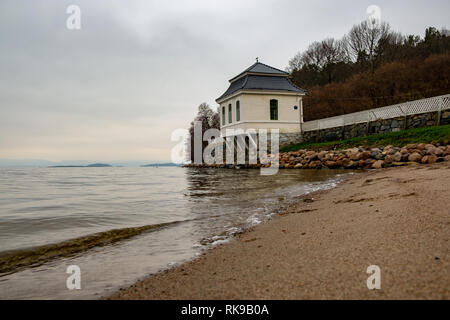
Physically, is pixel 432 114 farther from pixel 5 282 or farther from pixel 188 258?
pixel 5 282

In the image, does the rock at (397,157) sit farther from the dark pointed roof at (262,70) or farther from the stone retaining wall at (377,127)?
the dark pointed roof at (262,70)

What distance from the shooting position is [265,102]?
24.1 metres

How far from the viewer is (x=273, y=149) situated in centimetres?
2389

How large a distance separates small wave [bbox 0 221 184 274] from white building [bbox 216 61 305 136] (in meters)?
20.2

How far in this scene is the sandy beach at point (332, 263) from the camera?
60.2 inches

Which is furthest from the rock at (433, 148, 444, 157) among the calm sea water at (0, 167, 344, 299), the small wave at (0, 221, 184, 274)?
the small wave at (0, 221, 184, 274)

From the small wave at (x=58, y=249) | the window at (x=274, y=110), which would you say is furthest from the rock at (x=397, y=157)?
the window at (x=274, y=110)

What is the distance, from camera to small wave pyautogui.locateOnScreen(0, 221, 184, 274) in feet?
10.1

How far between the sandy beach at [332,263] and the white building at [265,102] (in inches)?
829

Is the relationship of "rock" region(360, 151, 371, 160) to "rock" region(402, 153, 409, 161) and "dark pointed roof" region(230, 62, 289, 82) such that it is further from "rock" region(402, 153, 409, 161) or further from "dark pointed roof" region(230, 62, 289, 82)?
"dark pointed roof" region(230, 62, 289, 82)

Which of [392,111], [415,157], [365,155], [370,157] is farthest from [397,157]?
[392,111]

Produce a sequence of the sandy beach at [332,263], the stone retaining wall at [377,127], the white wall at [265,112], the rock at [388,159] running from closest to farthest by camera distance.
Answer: the sandy beach at [332,263] → the rock at [388,159] → the stone retaining wall at [377,127] → the white wall at [265,112]

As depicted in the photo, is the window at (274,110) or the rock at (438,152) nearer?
the rock at (438,152)
